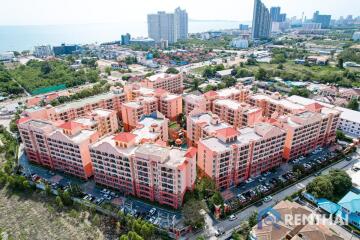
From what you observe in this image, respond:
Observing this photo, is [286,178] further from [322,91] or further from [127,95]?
[322,91]

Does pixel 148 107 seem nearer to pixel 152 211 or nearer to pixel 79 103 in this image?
pixel 79 103

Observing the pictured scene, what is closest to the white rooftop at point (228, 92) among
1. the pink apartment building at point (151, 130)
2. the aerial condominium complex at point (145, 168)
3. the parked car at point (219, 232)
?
the pink apartment building at point (151, 130)

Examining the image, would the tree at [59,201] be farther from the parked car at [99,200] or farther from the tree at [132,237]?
the tree at [132,237]

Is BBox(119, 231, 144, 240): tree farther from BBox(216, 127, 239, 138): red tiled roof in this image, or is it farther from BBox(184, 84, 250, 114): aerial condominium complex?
BBox(184, 84, 250, 114): aerial condominium complex

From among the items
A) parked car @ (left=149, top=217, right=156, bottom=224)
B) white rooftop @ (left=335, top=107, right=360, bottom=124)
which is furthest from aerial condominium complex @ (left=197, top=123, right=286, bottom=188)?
white rooftop @ (left=335, top=107, right=360, bottom=124)

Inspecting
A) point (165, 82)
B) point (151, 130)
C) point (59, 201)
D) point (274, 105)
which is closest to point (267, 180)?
point (274, 105)
